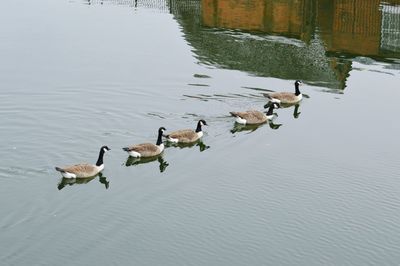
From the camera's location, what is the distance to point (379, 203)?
22453mm

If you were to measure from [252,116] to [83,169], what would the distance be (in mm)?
7347

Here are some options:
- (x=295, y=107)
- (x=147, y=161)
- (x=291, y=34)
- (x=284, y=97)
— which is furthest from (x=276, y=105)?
(x=291, y=34)

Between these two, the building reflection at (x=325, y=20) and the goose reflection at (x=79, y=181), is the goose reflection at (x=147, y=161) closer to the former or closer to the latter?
the goose reflection at (x=79, y=181)

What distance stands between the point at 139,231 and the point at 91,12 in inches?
1068

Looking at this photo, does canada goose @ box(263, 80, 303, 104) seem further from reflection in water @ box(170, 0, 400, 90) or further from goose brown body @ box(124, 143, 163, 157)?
goose brown body @ box(124, 143, 163, 157)

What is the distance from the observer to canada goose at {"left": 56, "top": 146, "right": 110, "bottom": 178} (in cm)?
2253

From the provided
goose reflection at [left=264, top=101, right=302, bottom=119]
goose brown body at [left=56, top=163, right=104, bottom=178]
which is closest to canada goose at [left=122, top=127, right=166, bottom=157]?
goose brown body at [left=56, top=163, right=104, bottom=178]

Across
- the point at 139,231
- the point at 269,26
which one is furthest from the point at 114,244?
the point at 269,26

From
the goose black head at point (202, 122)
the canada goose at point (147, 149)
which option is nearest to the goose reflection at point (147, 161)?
the canada goose at point (147, 149)

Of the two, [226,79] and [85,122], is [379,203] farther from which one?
[226,79]

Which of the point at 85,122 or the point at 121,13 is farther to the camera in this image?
the point at 121,13

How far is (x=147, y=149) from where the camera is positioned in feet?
80.6

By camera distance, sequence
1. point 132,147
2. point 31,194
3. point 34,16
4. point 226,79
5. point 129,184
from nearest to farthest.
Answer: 1. point 31,194
2. point 129,184
3. point 132,147
4. point 226,79
5. point 34,16

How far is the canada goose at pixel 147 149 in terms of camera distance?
2431cm
